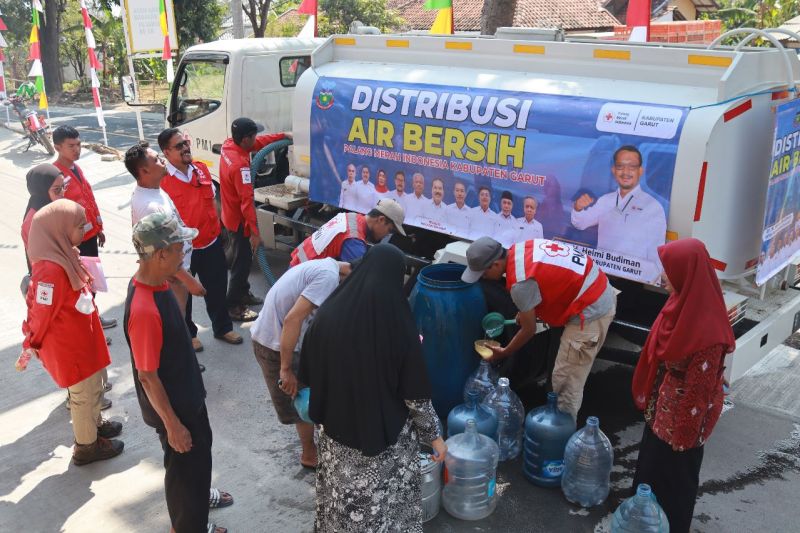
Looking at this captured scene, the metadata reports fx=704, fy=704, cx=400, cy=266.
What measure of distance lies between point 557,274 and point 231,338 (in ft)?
10.4

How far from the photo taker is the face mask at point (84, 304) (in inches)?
161

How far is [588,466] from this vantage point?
12.9 feet

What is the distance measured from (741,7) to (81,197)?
2725 centimetres

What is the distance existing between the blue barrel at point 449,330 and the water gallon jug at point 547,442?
62 centimetres

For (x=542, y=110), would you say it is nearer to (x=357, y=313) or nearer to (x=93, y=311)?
(x=357, y=313)

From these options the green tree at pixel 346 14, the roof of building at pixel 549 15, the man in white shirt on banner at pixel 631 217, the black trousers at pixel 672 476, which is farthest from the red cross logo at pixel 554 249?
the roof of building at pixel 549 15

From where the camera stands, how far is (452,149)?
17.2 feet

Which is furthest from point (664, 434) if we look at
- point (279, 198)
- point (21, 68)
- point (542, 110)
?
point (21, 68)

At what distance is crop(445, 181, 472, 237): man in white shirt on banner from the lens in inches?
207

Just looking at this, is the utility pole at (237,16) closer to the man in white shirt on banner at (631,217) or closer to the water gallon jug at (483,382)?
the man in white shirt on banner at (631,217)

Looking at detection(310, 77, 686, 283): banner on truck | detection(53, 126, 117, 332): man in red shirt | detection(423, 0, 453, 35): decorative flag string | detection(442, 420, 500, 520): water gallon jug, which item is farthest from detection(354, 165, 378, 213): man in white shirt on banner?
detection(423, 0, 453, 35): decorative flag string

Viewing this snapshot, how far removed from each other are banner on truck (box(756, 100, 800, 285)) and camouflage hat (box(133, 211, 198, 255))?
11.2ft

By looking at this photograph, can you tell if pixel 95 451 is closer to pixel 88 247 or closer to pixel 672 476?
pixel 88 247

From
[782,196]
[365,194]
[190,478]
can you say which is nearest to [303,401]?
Result: [190,478]
